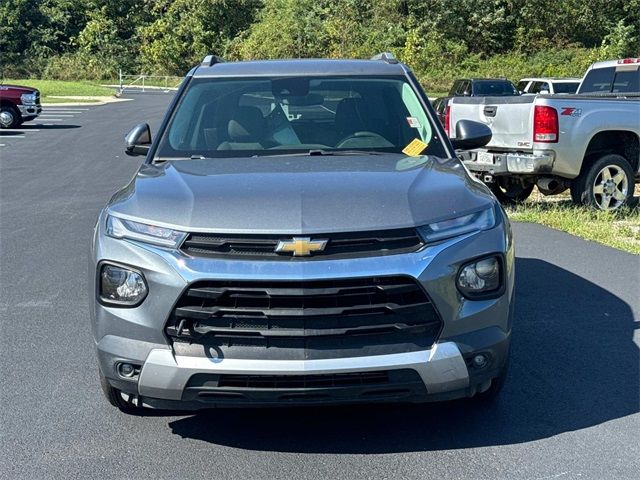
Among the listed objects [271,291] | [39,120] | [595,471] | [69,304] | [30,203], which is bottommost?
[39,120]

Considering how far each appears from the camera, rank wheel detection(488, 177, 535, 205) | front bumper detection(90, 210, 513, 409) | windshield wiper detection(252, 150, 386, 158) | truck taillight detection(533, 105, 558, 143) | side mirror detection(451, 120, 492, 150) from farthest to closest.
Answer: wheel detection(488, 177, 535, 205)
truck taillight detection(533, 105, 558, 143)
side mirror detection(451, 120, 492, 150)
windshield wiper detection(252, 150, 386, 158)
front bumper detection(90, 210, 513, 409)

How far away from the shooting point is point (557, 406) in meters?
4.61

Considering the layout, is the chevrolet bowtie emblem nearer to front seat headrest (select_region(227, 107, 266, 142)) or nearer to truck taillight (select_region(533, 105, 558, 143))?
front seat headrest (select_region(227, 107, 266, 142))

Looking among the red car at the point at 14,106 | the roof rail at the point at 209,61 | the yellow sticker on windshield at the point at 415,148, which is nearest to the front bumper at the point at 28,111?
the red car at the point at 14,106

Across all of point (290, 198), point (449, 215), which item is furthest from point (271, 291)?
point (449, 215)

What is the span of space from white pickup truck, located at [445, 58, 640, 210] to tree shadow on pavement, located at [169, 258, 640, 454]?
16.3ft

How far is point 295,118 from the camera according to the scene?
5.39 m

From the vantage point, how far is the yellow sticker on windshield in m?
5.07

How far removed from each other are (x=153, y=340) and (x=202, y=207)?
25.1 inches

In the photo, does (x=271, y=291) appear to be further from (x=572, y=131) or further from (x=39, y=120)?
(x=39, y=120)

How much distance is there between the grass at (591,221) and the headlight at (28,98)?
18239 mm

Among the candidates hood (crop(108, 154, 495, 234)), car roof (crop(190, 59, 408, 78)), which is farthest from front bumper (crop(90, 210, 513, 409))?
car roof (crop(190, 59, 408, 78))

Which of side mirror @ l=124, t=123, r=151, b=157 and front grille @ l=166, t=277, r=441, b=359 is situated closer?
front grille @ l=166, t=277, r=441, b=359

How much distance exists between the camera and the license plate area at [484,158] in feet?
35.0
